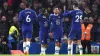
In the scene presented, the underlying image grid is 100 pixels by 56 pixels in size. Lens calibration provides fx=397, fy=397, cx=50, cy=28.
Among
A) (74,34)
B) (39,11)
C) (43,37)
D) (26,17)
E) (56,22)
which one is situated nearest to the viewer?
(26,17)

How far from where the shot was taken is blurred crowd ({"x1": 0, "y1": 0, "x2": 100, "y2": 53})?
19.9 meters

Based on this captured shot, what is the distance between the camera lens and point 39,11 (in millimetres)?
20875

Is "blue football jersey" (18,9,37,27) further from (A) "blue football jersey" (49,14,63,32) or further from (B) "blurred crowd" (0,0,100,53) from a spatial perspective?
(B) "blurred crowd" (0,0,100,53)

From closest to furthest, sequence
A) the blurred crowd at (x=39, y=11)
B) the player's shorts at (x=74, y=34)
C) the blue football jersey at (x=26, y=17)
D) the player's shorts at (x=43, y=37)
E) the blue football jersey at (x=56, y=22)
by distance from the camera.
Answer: the blue football jersey at (x=26, y=17)
the blue football jersey at (x=56, y=22)
the player's shorts at (x=74, y=34)
the player's shorts at (x=43, y=37)
the blurred crowd at (x=39, y=11)

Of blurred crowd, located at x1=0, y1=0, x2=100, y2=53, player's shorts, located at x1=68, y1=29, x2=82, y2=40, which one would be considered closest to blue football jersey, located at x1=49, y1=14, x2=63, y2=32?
player's shorts, located at x1=68, y1=29, x2=82, y2=40

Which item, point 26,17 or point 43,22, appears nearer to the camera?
point 26,17

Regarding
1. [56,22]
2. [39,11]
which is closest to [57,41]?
[56,22]

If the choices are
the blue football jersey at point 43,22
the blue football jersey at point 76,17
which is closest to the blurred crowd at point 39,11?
the blue football jersey at point 43,22

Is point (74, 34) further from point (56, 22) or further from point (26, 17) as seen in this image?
point (26, 17)

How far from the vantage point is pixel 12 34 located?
19.1m

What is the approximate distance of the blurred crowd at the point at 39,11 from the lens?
19906mm

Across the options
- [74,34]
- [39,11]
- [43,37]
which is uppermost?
[39,11]

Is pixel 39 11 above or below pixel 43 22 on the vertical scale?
above

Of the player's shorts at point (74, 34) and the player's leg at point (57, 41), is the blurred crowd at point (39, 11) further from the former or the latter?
the player's leg at point (57, 41)
